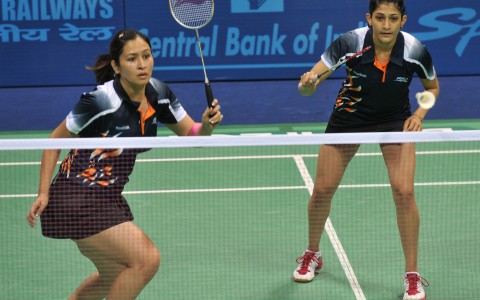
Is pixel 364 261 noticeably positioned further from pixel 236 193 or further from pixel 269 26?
pixel 269 26

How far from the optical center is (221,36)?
952cm

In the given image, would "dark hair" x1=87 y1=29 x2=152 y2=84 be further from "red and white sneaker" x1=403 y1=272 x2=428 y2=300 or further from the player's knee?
"red and white sneaker" x1=403 y1=272 x2=428 y2=300

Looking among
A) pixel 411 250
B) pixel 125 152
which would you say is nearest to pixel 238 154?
pixel 411 250

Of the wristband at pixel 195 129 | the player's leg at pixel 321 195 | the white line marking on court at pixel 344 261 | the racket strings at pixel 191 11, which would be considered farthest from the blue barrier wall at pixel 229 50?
the wristband at pixel 195 129

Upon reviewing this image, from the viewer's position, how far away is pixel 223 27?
9500 mm

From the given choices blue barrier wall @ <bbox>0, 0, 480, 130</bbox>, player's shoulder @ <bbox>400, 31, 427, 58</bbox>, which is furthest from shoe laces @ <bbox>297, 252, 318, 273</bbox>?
blue barrier wall @ <bbox>0, 0, 480, 130</bbox>

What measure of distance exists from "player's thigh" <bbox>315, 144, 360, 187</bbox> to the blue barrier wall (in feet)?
14.4

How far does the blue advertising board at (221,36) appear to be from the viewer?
9453mm

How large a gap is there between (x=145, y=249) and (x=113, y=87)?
0.79m

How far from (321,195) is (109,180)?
1627mm

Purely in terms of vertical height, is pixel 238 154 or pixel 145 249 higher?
pixel 145 249

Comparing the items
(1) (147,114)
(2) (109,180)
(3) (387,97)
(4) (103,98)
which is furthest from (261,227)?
(4) (103,98)

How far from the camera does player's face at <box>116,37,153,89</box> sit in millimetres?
4219

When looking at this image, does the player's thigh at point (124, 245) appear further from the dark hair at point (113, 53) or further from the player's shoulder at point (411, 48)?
the player's shoulder at point (411, 48)
